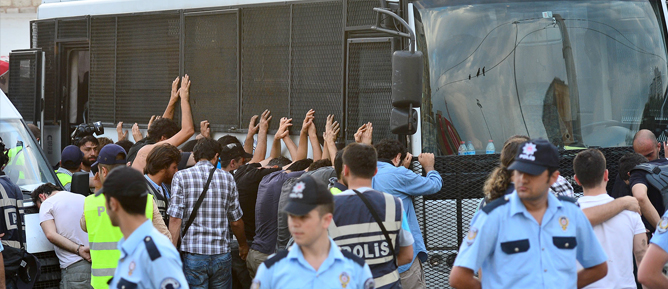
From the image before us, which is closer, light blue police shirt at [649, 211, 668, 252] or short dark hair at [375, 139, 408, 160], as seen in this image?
light blue police shirt at [649, 211, 668, 252]

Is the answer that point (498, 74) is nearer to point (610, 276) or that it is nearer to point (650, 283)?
point (610, 276)

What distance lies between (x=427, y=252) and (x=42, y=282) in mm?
2939

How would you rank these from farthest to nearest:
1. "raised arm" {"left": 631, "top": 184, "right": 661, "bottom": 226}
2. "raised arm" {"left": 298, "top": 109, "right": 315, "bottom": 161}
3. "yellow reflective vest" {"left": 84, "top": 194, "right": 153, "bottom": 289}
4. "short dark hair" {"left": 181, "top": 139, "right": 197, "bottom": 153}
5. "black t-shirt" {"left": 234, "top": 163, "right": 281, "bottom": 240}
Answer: "short dark hair" {"left": 181, "top": 139, "right": 197, "bottom": 153} < "raised arm" {"left": 298, "top": 109, "right": 315, "bottom": 161} < "black t-shirt" {"left": 234, "top": 163, "right": 281, "bottom": 240} < "raised arm" {"left": 631, "top": 184, "right": 661, "bottom": 226} < "yellow reflective vest" {"left": 84, "top": 194, "right": 153, "bottom": 289}

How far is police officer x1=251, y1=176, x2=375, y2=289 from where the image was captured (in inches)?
136

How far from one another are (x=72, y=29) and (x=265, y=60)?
128 inches

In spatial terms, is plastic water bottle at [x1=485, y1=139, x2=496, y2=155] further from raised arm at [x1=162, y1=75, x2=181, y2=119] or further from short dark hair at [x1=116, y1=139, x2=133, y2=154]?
short dark hair at [x1=116, y1=139, x2=133, y2=154]

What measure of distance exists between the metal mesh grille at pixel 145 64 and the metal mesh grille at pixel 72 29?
0.68 metres

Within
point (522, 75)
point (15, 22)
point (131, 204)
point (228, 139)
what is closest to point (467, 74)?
point (522, 75)

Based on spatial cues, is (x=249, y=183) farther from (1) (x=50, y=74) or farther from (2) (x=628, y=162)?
(1) (x=50, y=74)

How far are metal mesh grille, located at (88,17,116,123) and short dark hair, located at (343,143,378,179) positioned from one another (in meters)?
5.51

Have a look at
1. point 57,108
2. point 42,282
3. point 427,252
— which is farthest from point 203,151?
point 57,108

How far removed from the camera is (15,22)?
28109 mm

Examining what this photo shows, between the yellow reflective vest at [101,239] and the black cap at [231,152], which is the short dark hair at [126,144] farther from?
the yellow reflective vest at [101,239]

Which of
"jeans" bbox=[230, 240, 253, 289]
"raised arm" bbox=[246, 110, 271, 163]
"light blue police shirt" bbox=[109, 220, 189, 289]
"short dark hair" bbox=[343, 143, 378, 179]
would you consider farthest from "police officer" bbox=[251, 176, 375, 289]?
"raised arm" bbox=[246, 110, 271, 163]
